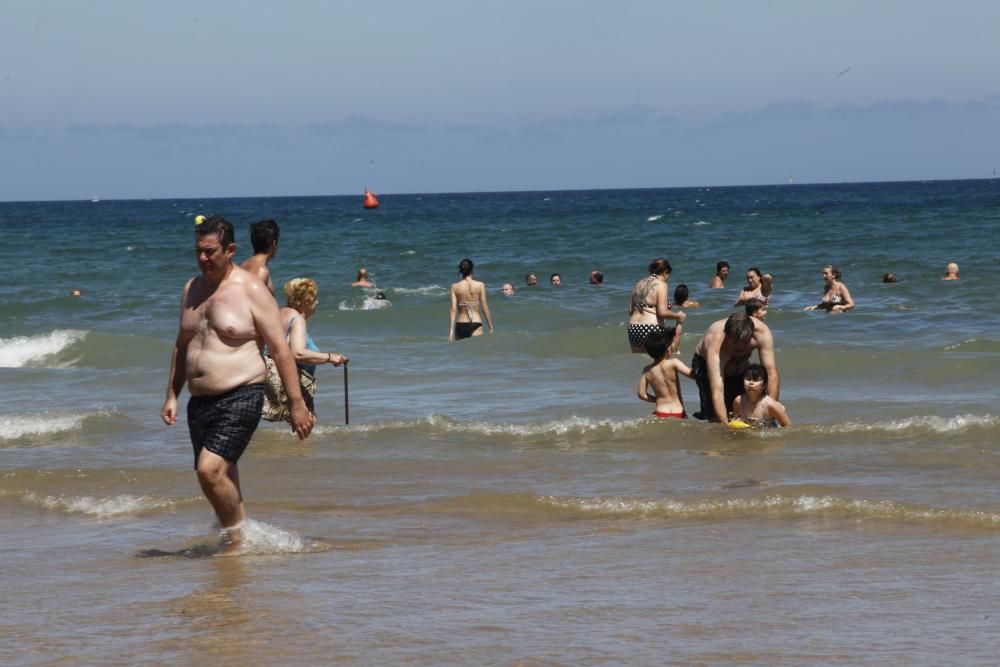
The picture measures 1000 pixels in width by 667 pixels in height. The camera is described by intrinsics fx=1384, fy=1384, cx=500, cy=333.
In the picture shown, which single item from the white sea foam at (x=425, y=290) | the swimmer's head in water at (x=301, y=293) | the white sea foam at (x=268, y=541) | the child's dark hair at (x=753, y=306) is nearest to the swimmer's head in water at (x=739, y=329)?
the child's dark hair at (x=753, y=306)

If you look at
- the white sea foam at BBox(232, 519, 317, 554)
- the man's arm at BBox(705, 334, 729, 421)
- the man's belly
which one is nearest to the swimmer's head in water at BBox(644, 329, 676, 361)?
the man's arm at BBox(705, 334, 729, 421)

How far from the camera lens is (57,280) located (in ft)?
107

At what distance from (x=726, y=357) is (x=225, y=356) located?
4380 mm

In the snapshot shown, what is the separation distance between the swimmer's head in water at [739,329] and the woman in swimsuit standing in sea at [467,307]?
23.4ft

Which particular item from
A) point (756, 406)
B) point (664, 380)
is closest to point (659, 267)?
point (664, 380)

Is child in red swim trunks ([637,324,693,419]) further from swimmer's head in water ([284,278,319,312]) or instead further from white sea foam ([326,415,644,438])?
swimmer's head in water ([284,278,319,312])

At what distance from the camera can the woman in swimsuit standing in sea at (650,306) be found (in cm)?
1171

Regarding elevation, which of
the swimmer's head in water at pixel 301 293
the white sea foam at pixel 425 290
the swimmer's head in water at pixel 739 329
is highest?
the swimmer's head in water at pixel 301 293

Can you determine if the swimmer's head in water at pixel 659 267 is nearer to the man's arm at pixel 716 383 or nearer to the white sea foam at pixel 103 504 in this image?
the man's arm at pixel 716 383

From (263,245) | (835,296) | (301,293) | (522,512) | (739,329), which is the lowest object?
(522,512)

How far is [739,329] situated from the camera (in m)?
8.77

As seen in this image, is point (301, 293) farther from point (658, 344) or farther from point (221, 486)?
point (221, 486)

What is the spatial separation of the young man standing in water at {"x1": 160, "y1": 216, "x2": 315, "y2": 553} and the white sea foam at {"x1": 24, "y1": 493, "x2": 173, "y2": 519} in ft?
6.12

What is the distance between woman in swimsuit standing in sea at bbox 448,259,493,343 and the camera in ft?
52.5
